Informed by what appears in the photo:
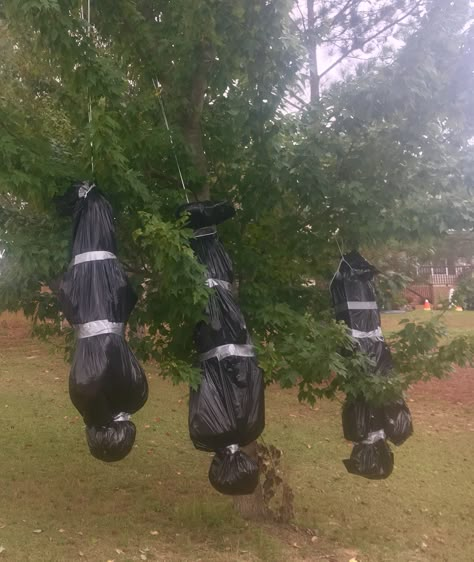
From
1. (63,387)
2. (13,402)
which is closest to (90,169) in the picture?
(13,402)

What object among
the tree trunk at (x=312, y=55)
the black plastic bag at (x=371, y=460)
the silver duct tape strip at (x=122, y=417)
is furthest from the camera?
the tree trunk at (x=312, y=55)

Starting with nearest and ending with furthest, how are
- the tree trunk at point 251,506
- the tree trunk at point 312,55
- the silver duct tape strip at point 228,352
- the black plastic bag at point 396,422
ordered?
the silver duct tape strip at point 228,352 < the black plastic bag at point 396,422 < the tree trunk at point 312,55 < the tree trunk at point 251,506

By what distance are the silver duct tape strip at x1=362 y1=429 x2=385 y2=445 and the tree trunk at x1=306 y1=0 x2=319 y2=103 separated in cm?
235

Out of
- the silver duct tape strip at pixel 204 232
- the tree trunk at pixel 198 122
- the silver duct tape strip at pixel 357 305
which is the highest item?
the tree trunk at pixel 198 122

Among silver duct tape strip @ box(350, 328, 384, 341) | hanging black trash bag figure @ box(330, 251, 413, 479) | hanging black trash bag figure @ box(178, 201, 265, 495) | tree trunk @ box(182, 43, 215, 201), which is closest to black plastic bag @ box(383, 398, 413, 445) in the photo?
hanging black trash bag figure @ box(330, 251, 413, 479)

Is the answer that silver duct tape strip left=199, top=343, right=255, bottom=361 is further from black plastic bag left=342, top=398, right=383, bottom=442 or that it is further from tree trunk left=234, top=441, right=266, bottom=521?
tree trunk left=234, top=441, right=266, bottom=521

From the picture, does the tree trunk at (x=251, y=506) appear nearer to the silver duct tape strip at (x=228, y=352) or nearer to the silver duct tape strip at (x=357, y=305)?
the silver duct tape strip at (x=357, y=305)

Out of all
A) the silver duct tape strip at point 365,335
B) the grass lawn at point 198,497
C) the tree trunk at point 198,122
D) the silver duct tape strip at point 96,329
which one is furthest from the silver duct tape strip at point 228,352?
the grass lawn at point 198,497

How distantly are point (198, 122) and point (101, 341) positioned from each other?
228 centimetres

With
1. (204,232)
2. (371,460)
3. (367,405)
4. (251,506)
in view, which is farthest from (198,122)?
(251,506)

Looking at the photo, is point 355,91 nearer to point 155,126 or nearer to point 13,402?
point 155,126

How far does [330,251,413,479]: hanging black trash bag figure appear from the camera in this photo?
12.7 feet

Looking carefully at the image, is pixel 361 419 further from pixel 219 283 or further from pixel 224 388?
pixel 219 283

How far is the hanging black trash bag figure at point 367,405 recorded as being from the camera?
3.86m
